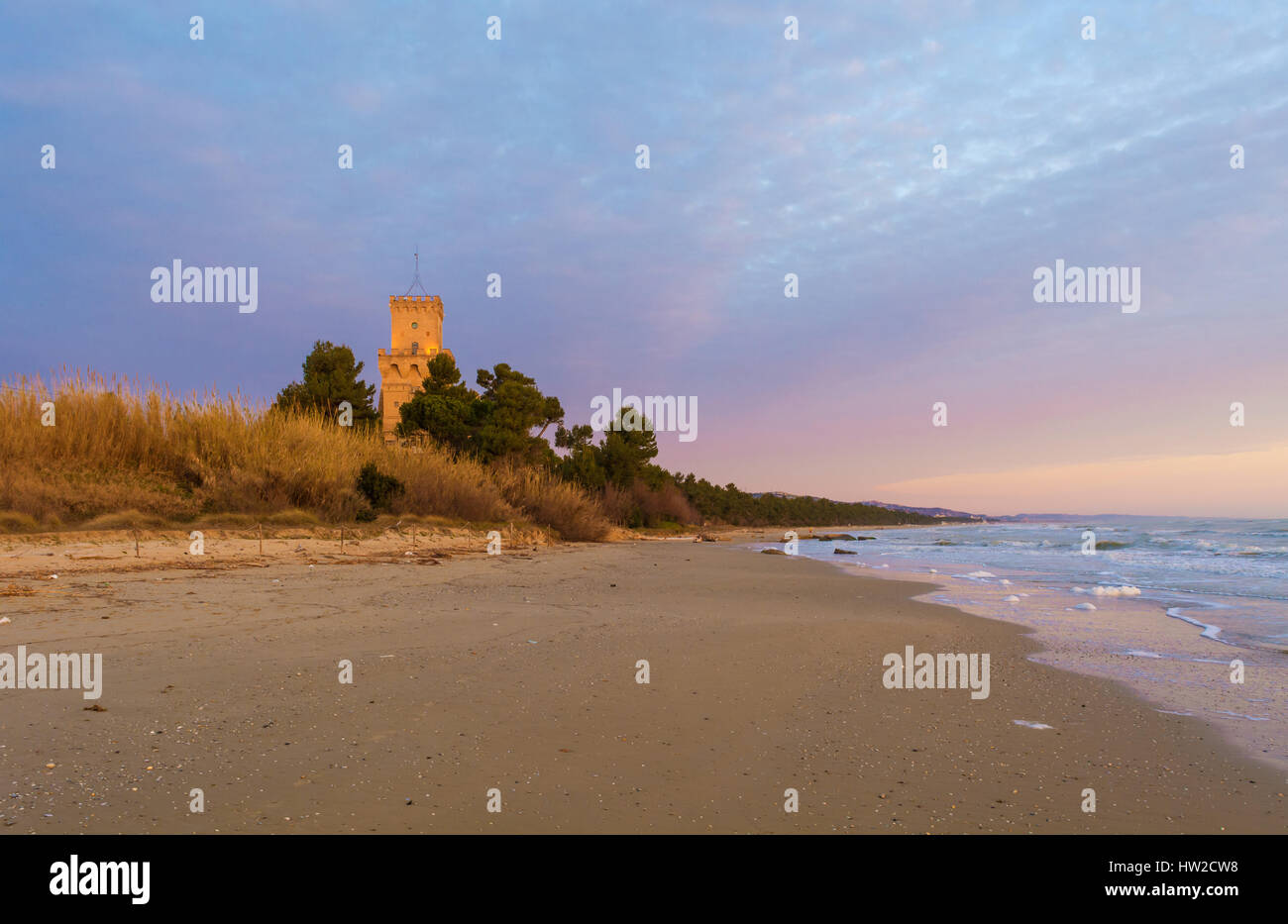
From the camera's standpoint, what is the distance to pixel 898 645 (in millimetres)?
5801

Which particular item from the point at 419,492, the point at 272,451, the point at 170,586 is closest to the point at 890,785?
the point at 170,586

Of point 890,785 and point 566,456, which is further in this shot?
point 566,456

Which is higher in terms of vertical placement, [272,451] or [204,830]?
[272,451]

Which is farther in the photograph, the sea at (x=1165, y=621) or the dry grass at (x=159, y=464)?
the dry grass at (x=159, y=464)

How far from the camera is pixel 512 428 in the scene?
3083 centimetres

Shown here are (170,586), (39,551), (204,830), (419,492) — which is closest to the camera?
(204,830)

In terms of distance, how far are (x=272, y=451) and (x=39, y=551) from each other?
5.48 metres

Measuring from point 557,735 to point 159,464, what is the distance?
1334 cm

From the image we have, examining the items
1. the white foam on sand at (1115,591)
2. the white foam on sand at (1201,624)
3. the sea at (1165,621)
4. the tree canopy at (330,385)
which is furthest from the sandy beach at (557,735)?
the tree canopy at (330,385)

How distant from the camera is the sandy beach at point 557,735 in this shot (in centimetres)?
239

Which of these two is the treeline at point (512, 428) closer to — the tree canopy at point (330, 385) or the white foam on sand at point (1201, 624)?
the tree canopy at point (330, 385)

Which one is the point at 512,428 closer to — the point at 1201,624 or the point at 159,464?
the point at 159,464

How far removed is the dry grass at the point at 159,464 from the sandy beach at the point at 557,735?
5.38 m
